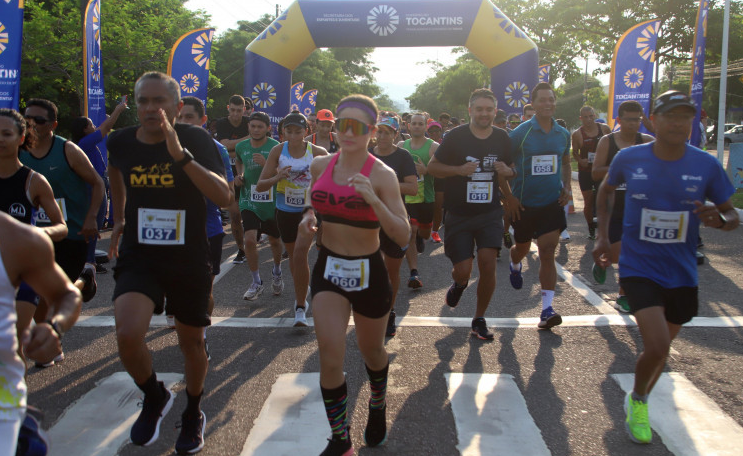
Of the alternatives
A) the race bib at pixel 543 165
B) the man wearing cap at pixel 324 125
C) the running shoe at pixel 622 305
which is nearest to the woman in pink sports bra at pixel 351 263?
the race bib at pixel 543 165

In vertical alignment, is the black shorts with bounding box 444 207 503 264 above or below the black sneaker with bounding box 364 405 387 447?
above

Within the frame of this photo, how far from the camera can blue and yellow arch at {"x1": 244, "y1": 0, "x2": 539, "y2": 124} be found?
15945 mm

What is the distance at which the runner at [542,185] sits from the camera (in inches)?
227

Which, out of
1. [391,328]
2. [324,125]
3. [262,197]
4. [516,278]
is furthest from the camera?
[324,125]

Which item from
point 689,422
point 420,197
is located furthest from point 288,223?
point 689,422

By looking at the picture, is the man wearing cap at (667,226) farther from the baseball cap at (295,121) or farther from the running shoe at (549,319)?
the baseball cap at (295,121)

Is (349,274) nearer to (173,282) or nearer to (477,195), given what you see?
(173,282)

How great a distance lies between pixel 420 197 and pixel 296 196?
6.74ft

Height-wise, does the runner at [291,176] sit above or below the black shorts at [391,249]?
above

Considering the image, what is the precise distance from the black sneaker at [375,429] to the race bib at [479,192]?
2.41 meters

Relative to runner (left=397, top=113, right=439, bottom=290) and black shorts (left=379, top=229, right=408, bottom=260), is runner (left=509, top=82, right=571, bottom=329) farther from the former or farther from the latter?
runner (left=397, top=113, right=439, bottom=290)

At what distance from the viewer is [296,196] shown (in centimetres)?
608

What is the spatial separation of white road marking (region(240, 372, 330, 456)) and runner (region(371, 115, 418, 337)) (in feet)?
4.76

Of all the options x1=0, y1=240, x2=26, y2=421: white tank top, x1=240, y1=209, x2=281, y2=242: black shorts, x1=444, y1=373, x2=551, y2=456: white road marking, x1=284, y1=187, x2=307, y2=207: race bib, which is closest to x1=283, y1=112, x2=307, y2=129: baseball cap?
x1=284, y1=187, x2=307, y2=207: race bib
